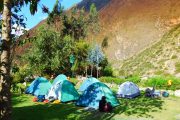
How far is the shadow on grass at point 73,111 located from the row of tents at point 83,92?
0.95 metres

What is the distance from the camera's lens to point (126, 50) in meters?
106

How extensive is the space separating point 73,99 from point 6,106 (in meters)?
17.5

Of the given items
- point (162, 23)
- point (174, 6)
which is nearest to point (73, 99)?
point (162, 23)

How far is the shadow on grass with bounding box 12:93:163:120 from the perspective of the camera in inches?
853

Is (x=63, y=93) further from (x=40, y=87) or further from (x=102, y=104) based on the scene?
(x=40, y=87)

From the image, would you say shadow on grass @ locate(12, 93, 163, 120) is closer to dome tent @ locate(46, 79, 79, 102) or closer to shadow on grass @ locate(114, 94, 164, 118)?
shadow on grass @ locate(114, 94, 164, 118)

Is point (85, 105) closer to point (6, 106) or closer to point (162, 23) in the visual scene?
point (6, 106)

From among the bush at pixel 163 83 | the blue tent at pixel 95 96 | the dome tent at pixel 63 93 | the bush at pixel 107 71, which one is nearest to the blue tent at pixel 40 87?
the dome tent at pixel 63 93

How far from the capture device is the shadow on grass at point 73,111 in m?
21.7

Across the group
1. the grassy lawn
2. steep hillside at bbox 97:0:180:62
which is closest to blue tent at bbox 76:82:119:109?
the grassy lawn

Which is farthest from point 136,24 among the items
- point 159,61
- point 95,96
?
point 95,96

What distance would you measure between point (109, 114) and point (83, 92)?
16.0 feet

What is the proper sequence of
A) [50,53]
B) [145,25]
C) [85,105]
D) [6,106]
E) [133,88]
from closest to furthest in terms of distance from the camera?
[6,106], [85,105], [133,88], [50,53], [145,25]

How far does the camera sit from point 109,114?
22172mm
